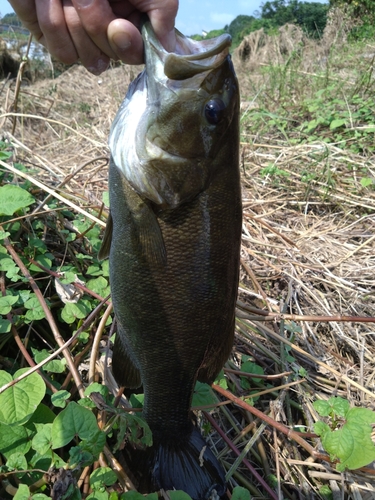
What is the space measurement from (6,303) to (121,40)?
1.24 m

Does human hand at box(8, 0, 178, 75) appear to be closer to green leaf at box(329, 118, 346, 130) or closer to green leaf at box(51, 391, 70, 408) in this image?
green leaf at box(51, 391, 70, 408)

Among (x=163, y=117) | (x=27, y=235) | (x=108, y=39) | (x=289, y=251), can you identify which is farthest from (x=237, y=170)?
(x=289, y=251)

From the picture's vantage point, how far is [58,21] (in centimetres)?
154

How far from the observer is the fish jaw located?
4.82 feet

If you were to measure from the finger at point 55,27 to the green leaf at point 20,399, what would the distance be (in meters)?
1.30

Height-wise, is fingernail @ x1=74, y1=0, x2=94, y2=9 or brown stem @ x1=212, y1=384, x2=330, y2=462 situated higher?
fingernail @ x1=74, y1=0, x2=94, y2=9

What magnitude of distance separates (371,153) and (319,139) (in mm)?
685

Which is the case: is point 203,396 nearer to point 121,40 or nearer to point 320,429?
point 320,429

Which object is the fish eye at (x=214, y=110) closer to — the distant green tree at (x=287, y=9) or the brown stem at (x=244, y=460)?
the brown stem at (x=244, y=460)

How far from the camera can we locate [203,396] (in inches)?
75.3

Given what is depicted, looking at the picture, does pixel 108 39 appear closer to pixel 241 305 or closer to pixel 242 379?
pixel 241 305

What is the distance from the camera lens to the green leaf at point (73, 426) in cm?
130

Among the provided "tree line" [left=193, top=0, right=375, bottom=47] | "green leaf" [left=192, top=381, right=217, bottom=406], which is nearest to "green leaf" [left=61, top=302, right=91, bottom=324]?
"green leaf" [left=192, top=381, right=217, bottom=406]

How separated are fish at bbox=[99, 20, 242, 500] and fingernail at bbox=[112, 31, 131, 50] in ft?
0.22
